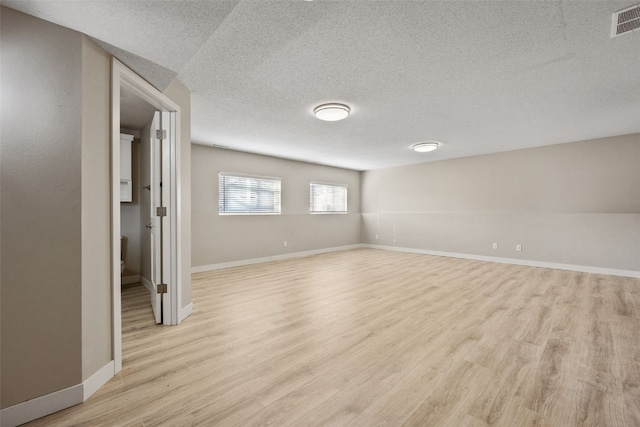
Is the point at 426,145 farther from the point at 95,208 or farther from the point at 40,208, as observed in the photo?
the point at 40,208

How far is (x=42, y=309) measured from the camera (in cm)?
146

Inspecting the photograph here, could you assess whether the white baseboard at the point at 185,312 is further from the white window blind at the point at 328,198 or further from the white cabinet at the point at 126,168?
the white window blind at the point at 328,198

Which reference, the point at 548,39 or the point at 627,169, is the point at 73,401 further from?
the point at 627,169

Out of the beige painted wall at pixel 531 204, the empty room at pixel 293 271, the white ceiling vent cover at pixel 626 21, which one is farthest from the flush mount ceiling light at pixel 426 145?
the white ceiling vent cover at pixel 626 21

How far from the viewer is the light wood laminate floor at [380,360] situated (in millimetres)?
1438

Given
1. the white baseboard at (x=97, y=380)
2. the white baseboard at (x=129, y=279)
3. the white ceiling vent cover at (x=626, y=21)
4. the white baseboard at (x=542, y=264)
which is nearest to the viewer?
the white baseboard at (x=97, y=380)

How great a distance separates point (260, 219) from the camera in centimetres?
598

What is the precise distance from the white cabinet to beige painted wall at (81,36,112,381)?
8.02ft

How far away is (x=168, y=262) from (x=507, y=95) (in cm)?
424

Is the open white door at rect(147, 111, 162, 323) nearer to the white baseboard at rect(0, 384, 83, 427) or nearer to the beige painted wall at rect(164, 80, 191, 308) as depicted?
the beige painted wall at rect(164, 80, 191, 308)

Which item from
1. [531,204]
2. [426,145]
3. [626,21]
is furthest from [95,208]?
[531,204]

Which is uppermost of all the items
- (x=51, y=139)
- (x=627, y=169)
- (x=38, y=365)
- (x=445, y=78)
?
(x=445, y=78)

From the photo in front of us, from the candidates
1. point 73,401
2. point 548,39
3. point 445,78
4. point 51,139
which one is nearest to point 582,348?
point 548,39

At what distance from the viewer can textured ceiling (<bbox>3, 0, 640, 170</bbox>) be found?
167 cm
